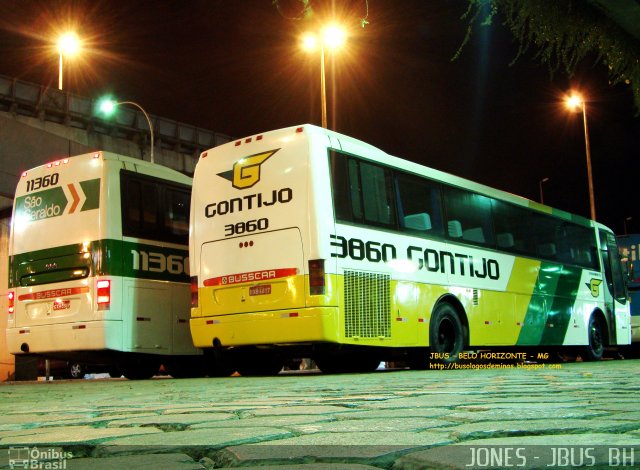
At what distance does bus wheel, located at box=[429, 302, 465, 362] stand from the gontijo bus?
0.08ft

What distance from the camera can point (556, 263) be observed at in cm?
1545

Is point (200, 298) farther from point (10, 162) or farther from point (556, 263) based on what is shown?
point (10, 162)

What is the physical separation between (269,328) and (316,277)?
108 centimetres

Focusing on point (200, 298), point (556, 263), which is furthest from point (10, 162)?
point (556, 263)

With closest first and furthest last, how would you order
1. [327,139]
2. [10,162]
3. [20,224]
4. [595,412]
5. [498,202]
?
[595,412], [327,139], [20,224], [498,202], [10,162]

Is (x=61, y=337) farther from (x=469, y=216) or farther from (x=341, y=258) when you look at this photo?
(x=469, y=216)

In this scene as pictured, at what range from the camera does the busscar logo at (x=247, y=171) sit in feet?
35.5

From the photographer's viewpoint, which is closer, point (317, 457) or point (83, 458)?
point (317, 457)

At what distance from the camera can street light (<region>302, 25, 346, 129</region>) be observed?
19.9 meters

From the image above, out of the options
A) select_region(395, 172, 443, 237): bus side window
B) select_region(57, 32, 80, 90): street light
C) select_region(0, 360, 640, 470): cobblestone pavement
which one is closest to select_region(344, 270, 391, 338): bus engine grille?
select_region(395, 172, 443, 237): bus side window

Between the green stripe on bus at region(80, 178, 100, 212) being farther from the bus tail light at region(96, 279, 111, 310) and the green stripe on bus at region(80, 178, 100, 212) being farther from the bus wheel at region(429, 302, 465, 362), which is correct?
the bus wheel at region(429, 302, 465, 362)

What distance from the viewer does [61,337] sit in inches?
465

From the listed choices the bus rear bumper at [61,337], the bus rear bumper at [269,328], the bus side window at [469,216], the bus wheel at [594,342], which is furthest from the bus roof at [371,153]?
the bus wheel at [594,342]

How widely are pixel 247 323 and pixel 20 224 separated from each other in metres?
5.18
